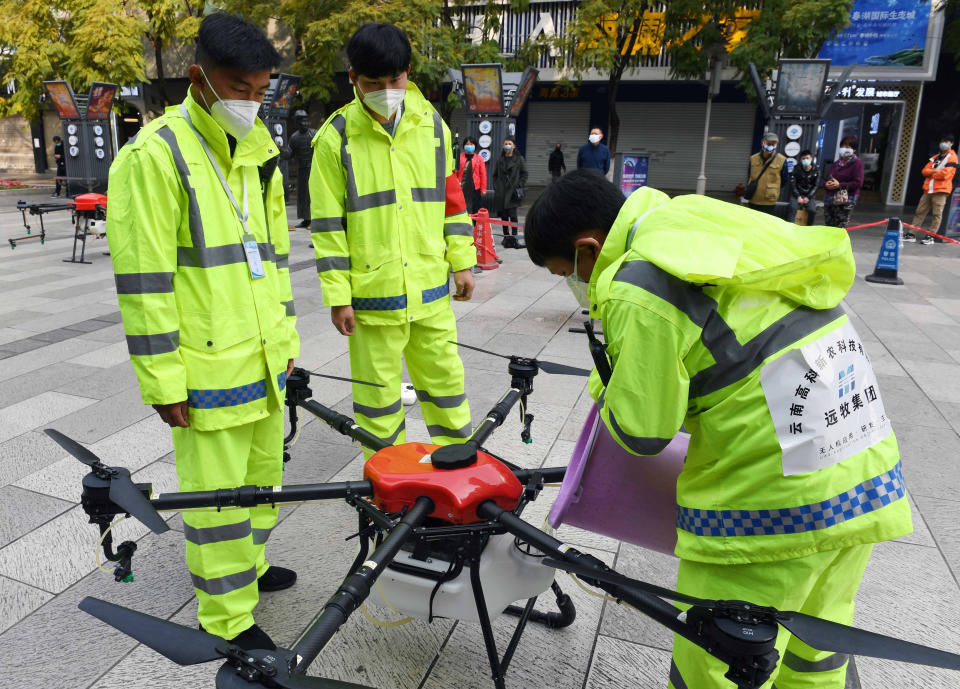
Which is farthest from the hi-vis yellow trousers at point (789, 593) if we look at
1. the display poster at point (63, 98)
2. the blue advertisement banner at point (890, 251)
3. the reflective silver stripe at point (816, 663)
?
the display poster at point (63, 98)

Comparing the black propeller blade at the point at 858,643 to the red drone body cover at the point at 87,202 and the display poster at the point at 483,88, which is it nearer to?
the red drone body cover at the point at 87,202

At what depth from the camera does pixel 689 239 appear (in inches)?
55.4

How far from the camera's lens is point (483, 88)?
41.1ft

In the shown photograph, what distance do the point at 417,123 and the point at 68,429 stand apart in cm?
283

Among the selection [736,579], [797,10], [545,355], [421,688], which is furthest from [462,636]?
[797,10]

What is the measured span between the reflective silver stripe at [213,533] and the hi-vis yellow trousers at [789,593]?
4.69 ft

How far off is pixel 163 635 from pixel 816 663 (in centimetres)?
148

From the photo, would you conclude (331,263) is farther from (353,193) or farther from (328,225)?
(353,193)

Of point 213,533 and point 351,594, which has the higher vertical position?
point 351,594

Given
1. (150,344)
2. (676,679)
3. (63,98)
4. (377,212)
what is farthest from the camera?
(63,98)

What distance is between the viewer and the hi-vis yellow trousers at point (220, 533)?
2.28 m

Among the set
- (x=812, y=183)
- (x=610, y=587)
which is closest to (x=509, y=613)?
(x=610, y=587)

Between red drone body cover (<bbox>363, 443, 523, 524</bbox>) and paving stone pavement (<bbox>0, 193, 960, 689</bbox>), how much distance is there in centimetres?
78

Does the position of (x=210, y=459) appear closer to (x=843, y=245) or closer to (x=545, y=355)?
(x=843, y=245)
